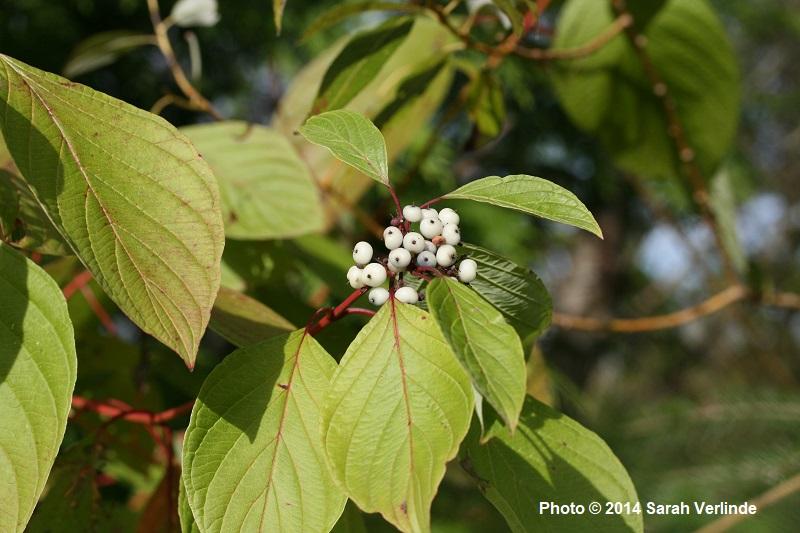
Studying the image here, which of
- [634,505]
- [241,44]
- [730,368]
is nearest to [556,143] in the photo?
[241,44]

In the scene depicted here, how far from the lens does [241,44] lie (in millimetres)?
1721

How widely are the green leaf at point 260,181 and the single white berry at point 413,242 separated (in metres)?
0.30

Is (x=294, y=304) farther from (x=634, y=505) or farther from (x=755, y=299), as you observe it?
(x=755, y=299)

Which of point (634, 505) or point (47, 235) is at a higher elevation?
point (47, 235)

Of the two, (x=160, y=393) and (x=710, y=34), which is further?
(x=710, y=34)

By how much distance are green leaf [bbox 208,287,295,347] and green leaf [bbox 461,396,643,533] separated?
14 cm

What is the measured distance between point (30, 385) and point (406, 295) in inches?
7.6

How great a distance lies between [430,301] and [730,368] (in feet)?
13.8

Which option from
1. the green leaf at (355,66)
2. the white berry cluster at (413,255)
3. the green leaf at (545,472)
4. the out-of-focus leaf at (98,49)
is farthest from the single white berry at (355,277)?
the out-of-focus leaf at (98,49)

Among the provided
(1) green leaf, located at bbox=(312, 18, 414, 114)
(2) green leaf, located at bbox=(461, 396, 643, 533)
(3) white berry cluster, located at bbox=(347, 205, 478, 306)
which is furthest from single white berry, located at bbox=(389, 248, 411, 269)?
(1) green leaf, located at bbox=(312, 18, 414, 114)

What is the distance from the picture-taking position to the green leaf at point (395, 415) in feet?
1.21

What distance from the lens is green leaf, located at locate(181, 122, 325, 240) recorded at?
2.25 feet

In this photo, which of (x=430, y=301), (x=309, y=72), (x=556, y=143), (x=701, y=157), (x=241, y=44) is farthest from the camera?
(x=556, y=143)

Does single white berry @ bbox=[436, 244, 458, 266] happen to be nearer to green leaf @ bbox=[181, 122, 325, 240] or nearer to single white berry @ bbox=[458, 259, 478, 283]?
single white berry @ bbox=[458, 259, 478, 283]
